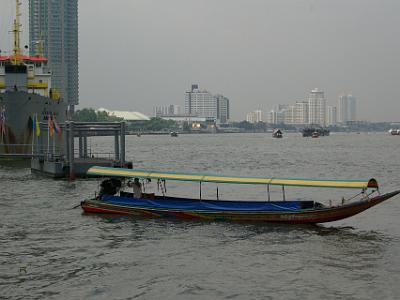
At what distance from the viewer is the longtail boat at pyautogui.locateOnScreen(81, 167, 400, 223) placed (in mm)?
24578

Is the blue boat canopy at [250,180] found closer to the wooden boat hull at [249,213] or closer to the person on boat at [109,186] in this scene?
the person on boat at [109,186]

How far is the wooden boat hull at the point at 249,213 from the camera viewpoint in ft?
80.4

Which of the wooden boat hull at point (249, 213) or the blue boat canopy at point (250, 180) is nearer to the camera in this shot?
the blue boat canopy at point (250, 180)

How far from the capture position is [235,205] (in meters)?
26.7

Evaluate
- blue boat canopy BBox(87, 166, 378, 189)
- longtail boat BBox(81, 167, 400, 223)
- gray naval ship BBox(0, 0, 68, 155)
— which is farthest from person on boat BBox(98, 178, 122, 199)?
gray naval ship BBox(0, 0, 68, 155)

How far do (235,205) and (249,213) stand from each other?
43.9 inches

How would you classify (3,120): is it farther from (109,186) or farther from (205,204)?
(205,204)

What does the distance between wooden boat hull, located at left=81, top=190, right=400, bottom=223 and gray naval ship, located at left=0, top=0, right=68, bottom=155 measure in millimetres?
25270

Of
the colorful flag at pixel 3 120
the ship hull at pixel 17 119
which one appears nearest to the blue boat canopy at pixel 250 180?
the colorful flag at pixel 3 120

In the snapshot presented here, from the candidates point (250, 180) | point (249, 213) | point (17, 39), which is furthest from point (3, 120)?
point (249, 213)

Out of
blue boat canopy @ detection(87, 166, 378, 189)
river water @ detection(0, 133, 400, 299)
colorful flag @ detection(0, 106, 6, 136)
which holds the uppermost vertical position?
colorful flag @ detection(0, 106, 6, 136)

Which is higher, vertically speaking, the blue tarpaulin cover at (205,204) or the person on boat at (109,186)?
the person on boat at (109,186)

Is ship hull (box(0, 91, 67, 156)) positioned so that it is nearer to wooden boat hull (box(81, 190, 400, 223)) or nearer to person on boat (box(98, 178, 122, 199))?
person on boat (box(98, 178, 122, 199))

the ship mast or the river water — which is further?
the ship mast
